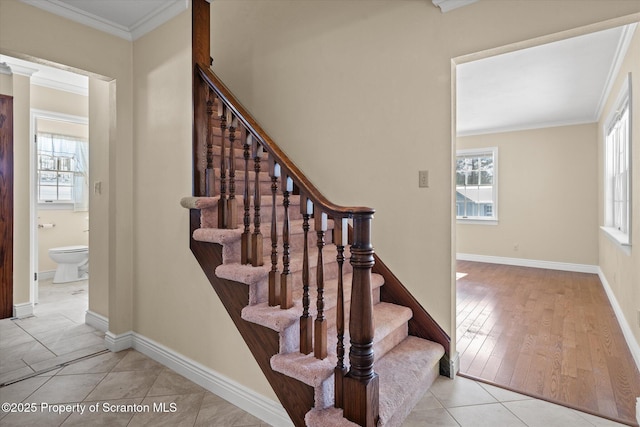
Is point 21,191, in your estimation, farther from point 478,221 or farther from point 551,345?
point 478,221

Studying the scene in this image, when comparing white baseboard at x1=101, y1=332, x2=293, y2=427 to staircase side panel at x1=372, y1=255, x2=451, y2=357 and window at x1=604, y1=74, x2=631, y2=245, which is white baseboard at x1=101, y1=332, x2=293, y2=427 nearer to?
staircase side panel at x1=372, y1=255, x2=451, y2=357

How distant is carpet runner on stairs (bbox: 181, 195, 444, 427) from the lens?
1.54 meters

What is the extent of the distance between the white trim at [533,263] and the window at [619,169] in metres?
1.06

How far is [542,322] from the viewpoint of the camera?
3.32m

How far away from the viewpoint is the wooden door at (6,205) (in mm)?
3410

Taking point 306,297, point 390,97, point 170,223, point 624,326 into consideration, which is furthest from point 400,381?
point 624,326

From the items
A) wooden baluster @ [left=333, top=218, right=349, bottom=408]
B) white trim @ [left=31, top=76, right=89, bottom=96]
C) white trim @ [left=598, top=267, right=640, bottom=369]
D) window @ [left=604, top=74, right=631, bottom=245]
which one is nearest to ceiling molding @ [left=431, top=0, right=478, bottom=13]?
wooden baluster @ [left=333, top=218, right=349, bottom=408]

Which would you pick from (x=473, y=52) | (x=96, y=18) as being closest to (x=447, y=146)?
(x=473, y=52)

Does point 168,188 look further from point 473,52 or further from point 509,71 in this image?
point 509,71

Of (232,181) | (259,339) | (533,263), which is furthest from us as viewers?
(533,263)

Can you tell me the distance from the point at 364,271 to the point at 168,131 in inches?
77.5

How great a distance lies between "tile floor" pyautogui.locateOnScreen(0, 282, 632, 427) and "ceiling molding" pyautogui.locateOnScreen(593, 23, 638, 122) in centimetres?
301

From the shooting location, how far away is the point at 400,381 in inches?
69.1

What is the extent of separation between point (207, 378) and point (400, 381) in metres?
1.28
